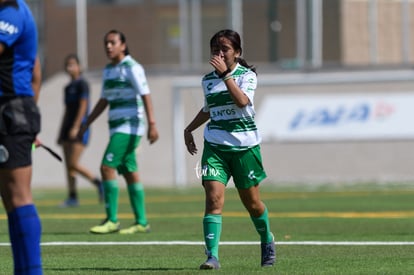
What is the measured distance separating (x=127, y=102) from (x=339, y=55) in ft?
40.8

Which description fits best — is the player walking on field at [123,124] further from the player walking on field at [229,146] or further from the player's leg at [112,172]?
the player walking on field at [229,146]

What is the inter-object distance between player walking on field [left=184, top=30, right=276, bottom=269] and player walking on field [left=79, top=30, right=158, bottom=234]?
3.63 meters

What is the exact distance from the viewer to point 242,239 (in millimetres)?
11891

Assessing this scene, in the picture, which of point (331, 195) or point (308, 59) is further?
point (308, 59)

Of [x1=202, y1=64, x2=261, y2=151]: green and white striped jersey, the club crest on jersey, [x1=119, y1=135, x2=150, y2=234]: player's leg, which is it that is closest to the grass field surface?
[x1=119, y1=135, x2=150, y2=234]: player's leg

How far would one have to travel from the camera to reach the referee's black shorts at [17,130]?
7066 mm

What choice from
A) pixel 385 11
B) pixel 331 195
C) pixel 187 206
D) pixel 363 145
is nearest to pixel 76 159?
pixel 187 206

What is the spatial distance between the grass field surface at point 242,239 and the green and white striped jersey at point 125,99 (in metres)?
1.23

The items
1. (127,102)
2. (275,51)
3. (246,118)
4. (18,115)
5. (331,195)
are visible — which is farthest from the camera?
(275,51)

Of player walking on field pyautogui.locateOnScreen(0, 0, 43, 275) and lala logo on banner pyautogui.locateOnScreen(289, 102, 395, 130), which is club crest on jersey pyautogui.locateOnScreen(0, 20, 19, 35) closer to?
player walking on field pyautogui.locateOnScreen(0, 0, 43, 275)

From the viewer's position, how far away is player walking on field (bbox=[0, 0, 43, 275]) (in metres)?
7.09

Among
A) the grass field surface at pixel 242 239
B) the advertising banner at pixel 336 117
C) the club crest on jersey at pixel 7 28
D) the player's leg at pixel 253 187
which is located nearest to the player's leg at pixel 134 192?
the grass field surface at pixel 242 239

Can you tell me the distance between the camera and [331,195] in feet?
65.0

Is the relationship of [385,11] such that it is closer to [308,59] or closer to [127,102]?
[308,59]
